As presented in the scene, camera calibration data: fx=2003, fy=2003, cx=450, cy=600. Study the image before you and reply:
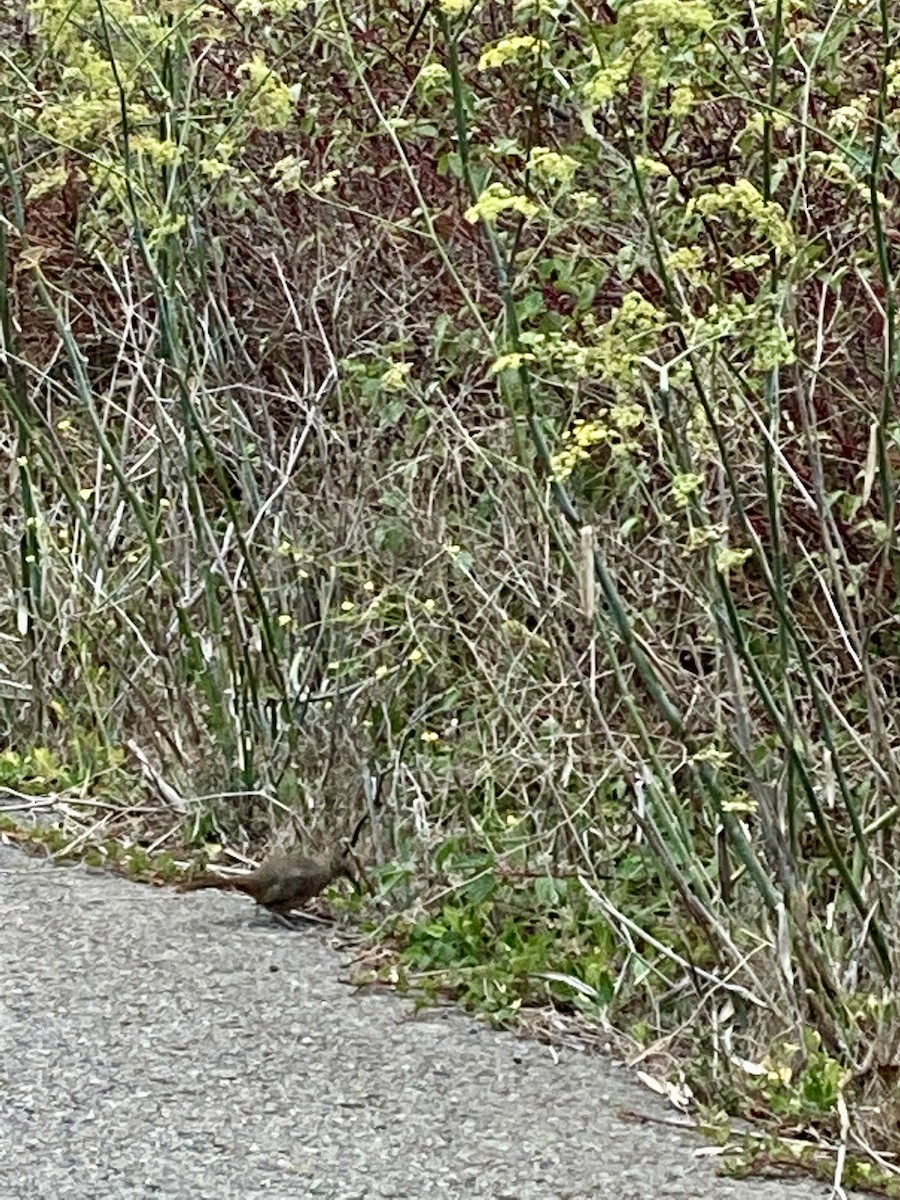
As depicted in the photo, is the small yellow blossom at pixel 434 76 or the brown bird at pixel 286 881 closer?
the small yellow blossom at pixel 434 76

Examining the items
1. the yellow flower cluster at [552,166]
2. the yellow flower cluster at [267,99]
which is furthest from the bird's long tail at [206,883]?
the yellow flower cluster at [552,166]

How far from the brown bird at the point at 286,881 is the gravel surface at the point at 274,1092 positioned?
71 mm

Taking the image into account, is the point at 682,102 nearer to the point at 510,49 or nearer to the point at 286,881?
the point at 510,49

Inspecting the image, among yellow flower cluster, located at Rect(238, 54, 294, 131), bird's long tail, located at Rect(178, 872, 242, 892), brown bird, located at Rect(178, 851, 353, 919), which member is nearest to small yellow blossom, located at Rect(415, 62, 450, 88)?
yellow flower cluster, located at Rect(238, 54, 294, 131)

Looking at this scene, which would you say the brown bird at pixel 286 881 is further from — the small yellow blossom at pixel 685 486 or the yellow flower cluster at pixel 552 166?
the yellow flower cluster at pixel 552 166

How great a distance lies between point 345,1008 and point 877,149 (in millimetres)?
2063

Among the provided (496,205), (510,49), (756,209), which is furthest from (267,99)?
(756,209)

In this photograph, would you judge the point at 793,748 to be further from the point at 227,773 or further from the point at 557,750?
the point at 227,773

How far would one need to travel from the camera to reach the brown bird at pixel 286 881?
4711 millimetres

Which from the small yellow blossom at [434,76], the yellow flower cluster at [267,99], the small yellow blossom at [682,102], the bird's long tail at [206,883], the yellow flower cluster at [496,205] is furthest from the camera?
the bird's long tail at [206,883]

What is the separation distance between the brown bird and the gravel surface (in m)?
0.07

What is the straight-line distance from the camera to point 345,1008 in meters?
4.25

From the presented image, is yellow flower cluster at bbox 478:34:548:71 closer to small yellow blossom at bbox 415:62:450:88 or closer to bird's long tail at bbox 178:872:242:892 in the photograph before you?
small yellow blossom at bbox 415:62:450:88

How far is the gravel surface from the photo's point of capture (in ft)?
11.3
